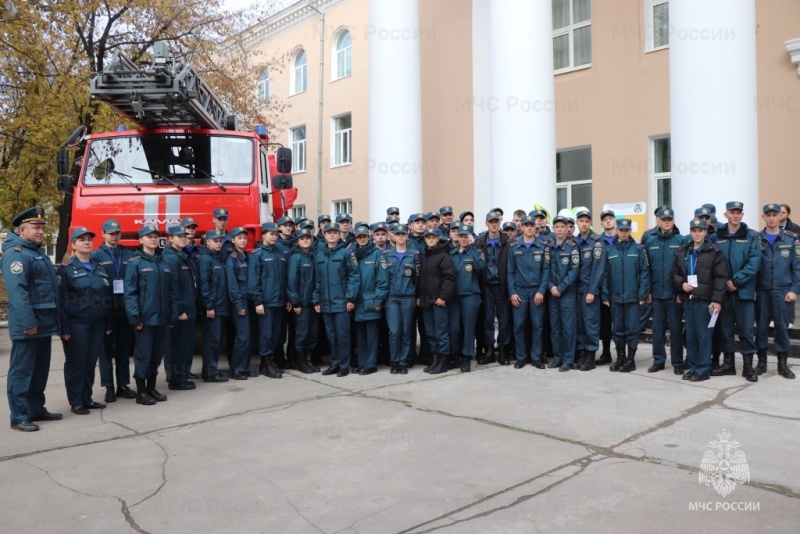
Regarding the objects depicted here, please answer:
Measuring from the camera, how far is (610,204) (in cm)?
1430

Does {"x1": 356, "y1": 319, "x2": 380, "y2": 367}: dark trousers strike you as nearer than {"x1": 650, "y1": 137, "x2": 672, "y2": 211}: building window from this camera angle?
Yes

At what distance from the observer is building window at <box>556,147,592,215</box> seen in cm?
1536

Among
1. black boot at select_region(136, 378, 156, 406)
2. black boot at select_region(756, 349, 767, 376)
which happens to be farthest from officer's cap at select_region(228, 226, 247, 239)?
black boot at select_region(756, 349, 767, 376)

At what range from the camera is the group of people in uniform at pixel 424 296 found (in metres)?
6.79

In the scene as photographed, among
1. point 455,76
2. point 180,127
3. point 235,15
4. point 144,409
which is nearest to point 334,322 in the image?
point 144,409

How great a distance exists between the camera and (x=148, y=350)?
6719 millimetres

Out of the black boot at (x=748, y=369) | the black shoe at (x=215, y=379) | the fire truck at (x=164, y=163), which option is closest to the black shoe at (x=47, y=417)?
the black shoe at (x=215, y=379)

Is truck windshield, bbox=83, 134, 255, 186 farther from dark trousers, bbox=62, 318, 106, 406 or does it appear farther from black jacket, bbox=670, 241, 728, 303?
black jacket, bbox=670, 241, 728, 303

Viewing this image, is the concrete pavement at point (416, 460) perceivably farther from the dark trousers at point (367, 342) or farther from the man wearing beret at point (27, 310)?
the dark trousers at point (367, 342)

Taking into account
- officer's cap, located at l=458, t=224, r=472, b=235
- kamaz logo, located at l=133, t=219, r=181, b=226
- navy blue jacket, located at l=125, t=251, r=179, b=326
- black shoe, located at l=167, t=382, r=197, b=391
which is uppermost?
kamaz logo, located at l=133, t=219, r=181, b=226

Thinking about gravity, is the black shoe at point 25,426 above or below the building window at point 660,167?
below

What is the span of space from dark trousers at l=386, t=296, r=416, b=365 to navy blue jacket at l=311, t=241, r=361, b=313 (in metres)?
0.47

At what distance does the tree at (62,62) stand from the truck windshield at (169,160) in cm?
612

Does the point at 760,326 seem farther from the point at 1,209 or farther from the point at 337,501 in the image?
the point at 1,209
